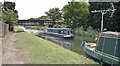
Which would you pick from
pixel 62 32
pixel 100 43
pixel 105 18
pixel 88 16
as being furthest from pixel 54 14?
pixel 100 43

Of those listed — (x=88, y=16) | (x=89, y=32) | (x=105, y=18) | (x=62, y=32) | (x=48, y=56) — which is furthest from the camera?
(x=88, y=16)

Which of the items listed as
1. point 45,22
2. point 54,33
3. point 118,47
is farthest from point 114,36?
point 45,22

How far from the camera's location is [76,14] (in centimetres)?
5650

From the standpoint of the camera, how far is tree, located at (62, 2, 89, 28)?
176 ft

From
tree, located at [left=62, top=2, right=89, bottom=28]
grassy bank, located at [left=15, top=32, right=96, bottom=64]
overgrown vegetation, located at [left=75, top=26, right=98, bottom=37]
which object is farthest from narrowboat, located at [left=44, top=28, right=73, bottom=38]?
grassy bank, located at [left=15, top=32, right=96, bottom=64]

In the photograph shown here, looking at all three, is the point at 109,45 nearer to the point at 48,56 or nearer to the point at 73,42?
the point at 48,56

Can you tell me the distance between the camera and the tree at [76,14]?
53.5m

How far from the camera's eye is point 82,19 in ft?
174

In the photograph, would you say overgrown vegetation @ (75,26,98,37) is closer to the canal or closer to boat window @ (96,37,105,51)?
Result: the canal

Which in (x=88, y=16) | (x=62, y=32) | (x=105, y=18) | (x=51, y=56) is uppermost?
(x=88, y=16)

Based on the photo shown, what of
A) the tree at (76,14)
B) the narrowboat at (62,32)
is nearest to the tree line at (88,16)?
the tree at (76,14)

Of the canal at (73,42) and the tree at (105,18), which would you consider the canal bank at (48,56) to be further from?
the tree at (105,18)

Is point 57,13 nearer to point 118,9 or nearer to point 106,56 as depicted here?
point 118,9

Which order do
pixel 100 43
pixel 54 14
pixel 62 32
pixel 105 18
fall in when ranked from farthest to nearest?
pixel 54 14
pixel 62 32
pixel 105 18
pixel 100 43
